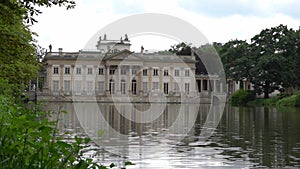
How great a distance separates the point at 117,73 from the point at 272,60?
2186cm

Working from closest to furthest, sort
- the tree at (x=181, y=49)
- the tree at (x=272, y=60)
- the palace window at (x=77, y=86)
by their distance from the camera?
the tree at (x=272, y=60) < the palace window at (x=77, y=86) < the tree at (x=181, y=49)

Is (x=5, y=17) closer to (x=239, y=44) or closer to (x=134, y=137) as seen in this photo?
(x=134, y=137)

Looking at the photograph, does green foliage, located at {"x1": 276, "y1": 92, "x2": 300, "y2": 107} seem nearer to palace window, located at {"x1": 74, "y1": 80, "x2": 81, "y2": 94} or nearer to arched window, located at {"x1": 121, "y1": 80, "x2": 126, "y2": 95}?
arched window, located at {"x1": 121, "y1": 80, "x2": 126, "y2": 95}

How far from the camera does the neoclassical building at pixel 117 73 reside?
61.0m

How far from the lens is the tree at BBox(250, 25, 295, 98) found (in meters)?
48.5

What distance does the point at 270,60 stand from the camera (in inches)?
1890

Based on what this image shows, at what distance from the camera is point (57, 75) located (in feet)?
202

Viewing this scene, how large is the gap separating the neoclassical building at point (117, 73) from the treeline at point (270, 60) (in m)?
11.6

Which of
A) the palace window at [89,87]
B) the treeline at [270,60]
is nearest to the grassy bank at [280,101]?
the treeline at [270,60]

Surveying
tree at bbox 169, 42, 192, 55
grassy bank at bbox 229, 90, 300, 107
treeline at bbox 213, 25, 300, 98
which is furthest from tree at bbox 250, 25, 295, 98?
tree at bbox 169, 42, 192, 55

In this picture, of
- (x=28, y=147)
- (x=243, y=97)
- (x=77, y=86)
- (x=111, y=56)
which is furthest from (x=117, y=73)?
(x=28, y=147)

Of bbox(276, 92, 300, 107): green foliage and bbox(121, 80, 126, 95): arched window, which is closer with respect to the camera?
bbox(276, 92, 300, 107): green foliage

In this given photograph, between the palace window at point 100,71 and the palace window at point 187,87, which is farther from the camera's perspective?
the palace window at point 187,87

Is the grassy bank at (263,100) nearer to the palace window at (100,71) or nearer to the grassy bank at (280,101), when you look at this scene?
the grassy bank at (280,101)
